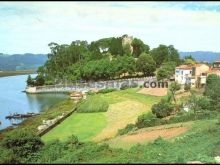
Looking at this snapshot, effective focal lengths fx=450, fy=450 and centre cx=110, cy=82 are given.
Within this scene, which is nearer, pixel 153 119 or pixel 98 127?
pixel 153 119

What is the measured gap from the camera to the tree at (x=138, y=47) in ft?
409

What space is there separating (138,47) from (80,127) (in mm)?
78100

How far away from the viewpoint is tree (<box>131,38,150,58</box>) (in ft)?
409

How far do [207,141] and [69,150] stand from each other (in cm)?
978

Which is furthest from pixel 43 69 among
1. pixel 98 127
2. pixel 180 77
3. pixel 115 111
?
pixel 98 127

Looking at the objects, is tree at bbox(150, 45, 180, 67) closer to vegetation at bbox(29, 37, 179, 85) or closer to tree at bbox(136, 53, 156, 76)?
vegetation at bbox(29, 37, 179, 85)

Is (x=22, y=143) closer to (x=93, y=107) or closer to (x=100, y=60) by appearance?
(x=93, y=107)

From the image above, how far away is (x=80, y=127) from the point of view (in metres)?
49.6

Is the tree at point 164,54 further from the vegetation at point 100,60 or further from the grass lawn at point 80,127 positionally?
the grass lawn at point 80,127

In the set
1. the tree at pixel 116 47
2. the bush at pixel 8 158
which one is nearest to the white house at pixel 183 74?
the tree at pixel 116 47

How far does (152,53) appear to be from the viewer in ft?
378

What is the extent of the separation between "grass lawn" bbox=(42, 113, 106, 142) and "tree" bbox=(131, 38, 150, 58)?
67944 millimetres

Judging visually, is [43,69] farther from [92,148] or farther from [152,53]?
[92,148]

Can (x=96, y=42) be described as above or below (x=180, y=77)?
above
